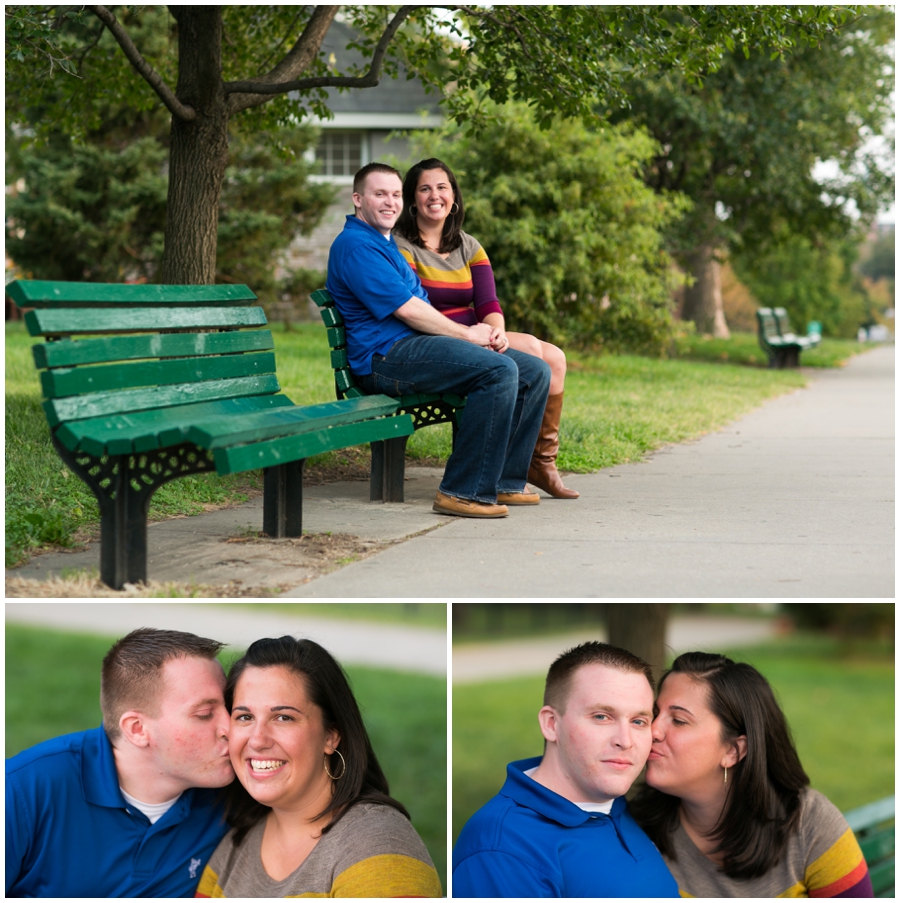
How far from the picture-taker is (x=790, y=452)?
313 inches

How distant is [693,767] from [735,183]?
22.4 meters

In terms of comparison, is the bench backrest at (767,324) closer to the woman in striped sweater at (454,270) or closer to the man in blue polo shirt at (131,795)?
the woman in striped sweater at (454,270)

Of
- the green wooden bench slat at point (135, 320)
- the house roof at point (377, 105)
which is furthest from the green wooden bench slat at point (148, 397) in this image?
the house roof at point (377, 105)

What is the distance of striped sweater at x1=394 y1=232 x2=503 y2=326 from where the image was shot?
224 inches

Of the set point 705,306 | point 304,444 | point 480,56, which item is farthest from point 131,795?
point 705,306

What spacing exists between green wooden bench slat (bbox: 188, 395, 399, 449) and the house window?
24504 mm

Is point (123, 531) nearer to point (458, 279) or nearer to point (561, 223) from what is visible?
point (458, 279)

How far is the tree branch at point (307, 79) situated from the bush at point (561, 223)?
634 centimetres

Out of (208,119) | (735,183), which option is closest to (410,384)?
(208,119)

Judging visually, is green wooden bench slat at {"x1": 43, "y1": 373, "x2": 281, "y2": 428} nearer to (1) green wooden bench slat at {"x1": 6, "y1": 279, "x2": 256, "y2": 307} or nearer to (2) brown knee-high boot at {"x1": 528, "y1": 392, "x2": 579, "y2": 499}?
(1) green wooden bench slat at {"x1": 6, "y1": 279, "x2": 256, "y2": 307}

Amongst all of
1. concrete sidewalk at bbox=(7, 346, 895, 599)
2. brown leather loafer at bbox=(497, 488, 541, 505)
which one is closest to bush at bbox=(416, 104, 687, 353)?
concrete sidewalk at bbox=(7, 346, 895, 599)

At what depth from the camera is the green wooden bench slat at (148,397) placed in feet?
12.5

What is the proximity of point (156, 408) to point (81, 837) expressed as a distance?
1.78 metres

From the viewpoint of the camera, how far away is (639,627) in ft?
14.3
